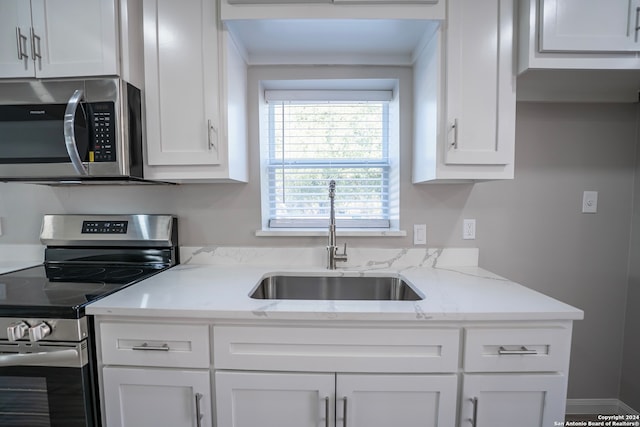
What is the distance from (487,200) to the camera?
5.34 ft

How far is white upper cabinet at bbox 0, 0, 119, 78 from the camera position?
1227mm

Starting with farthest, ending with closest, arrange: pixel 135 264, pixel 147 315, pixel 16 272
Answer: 1. pixel 135 264
2. pixel 16 272
3. pixel 147 315

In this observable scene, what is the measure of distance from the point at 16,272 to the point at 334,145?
1767 millimetres

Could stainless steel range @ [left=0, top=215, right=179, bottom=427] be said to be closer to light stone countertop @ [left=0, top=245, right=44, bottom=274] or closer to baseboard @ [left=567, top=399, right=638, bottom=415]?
light stone countertop @ [left=0, top=245, right=44, bottom=274]

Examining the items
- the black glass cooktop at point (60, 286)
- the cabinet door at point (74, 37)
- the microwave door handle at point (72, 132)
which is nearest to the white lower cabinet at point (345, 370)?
the black glass cooktop at point (60, 286)

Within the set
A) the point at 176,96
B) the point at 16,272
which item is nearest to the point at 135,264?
the point at 16,272

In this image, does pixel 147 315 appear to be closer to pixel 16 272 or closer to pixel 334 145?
pixel 16 272

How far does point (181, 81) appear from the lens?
1.28 m

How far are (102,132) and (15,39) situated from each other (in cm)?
57

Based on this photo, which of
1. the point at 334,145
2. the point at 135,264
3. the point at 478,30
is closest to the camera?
the point at 478,30

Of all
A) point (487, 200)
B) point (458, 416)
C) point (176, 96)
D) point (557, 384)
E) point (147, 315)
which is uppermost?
point (176, 96)

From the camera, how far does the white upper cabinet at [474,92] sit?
4.03 ft

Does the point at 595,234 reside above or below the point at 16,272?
above

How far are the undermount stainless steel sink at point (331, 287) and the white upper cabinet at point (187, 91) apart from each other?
618 mm
